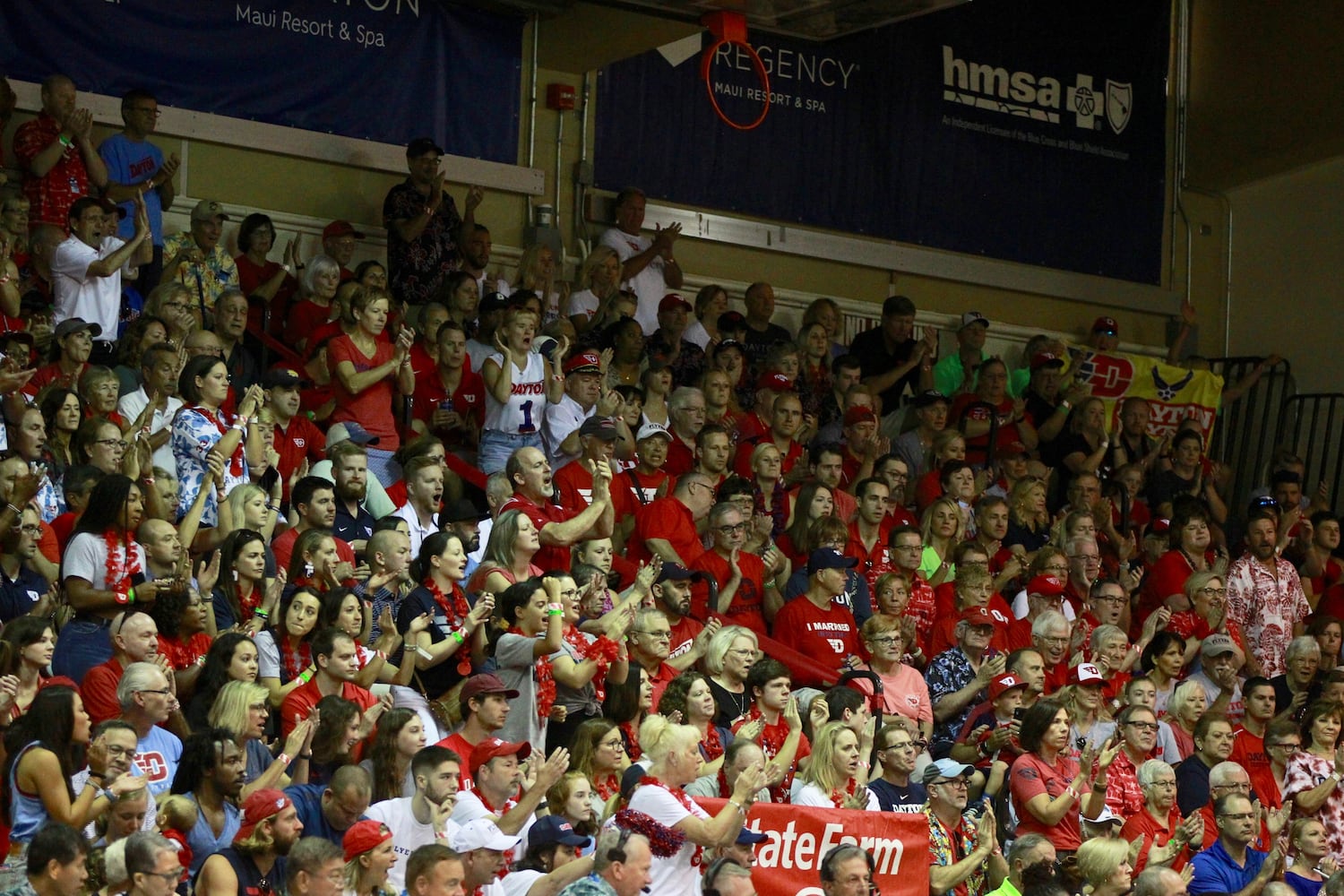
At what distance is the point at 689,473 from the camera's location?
34.7 ft

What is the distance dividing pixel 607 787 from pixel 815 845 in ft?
2.83

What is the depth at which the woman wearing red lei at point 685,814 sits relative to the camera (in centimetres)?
721

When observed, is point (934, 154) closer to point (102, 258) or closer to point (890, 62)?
point (890, 62)

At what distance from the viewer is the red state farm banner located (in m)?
7.73

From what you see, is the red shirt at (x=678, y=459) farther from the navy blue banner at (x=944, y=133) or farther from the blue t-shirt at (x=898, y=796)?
the navy blue banner at (x=944, y=133)

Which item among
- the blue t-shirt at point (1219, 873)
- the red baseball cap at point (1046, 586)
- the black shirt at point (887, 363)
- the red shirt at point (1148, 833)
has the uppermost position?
the black shirt at point (887, 363)

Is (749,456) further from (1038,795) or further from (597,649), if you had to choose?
(597,649)

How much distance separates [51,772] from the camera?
20.3 feet

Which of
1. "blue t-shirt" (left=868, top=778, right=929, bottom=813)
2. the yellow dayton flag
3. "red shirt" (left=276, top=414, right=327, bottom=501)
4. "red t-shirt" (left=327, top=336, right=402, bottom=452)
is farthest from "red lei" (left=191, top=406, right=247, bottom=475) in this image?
Result: the yellow dayton flag

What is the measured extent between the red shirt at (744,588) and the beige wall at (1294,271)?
7.35m

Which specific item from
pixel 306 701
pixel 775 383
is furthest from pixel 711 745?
pixel 775 383

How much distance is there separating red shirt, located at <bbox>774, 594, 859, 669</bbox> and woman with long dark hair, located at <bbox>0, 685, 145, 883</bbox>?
13.8 ft

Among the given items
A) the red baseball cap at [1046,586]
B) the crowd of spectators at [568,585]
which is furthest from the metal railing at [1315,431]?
the red baseball cap at [1046,586]

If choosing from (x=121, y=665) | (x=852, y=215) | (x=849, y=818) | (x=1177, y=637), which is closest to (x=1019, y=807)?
(x=849, y=818)
